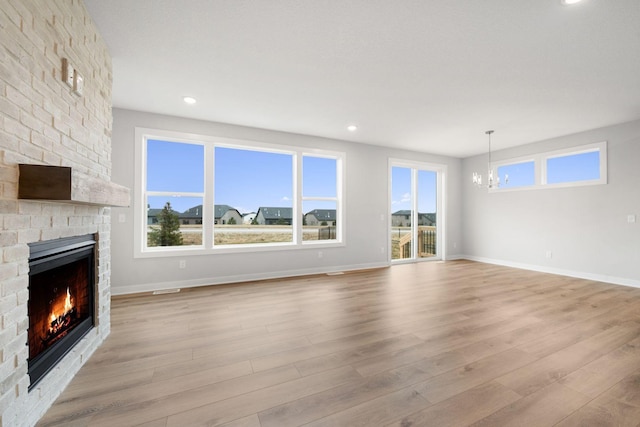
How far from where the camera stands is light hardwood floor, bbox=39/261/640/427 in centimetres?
150

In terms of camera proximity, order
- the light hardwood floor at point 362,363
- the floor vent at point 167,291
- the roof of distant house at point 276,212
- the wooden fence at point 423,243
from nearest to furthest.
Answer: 1. the light hardwood floor at point 362,363
2. the floor vent at point 167,291
3. the roof of distant house at point 276,212
4. the wooden fence at point 423,243

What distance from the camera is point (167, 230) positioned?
4.18 m

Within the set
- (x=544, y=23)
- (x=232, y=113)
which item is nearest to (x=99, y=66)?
(x=232, y=113)

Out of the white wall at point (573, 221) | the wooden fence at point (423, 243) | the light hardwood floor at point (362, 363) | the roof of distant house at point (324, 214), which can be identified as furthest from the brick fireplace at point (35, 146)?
the white wall at point (573, 221)

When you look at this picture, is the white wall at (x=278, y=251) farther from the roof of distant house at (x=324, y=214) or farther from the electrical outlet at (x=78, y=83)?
the electrical outlet at (x=78, y=83)

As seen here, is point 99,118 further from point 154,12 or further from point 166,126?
point 166,126

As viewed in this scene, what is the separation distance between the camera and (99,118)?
7.44ft

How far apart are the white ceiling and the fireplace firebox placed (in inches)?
71.2

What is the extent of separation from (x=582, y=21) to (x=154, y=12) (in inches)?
130

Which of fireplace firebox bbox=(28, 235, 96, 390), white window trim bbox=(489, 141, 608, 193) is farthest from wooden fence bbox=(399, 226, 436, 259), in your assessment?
fireplace firebox bbox=(28, 235, 96, 390)

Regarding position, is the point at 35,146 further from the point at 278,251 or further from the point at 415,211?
the point at 415,211

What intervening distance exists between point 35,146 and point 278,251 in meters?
3.62

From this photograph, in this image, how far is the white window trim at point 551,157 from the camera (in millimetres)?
4551

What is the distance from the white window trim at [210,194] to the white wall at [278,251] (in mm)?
77
